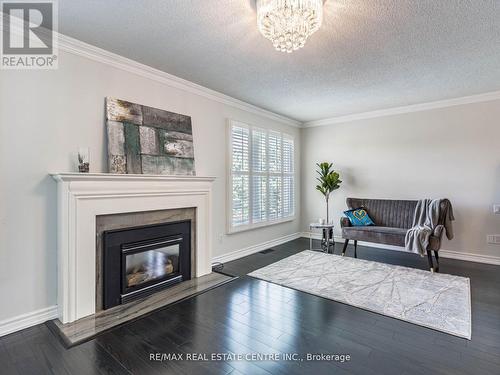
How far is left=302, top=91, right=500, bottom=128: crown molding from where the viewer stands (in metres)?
4.02

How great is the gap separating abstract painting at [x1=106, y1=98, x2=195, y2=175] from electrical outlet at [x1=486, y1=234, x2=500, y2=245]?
4517 mm

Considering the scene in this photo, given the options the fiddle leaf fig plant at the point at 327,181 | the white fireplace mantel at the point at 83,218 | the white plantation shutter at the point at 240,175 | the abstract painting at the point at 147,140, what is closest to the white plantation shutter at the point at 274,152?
the white plantation shutter at the point at 240,175

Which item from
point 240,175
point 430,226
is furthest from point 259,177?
point 430,226

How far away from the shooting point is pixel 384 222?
4.57 meters

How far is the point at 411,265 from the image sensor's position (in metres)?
3.92

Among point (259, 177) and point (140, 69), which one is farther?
point (259, 177)

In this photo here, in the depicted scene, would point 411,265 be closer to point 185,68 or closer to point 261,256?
point 261,256

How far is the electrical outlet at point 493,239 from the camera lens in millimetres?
3962

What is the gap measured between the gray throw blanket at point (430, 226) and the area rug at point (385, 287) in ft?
1.19

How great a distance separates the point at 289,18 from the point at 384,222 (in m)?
3.80

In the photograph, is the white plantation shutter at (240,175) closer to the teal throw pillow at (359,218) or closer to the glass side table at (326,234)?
the glass side table at (326,234)

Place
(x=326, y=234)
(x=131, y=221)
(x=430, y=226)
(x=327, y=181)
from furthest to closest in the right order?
(x=327, y=181) → (x=326, y=234) → (x=430, y=226) → (x=131, y=221)

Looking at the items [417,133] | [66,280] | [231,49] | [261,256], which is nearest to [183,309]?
[66,280]

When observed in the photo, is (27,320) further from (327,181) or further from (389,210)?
(389,210)
